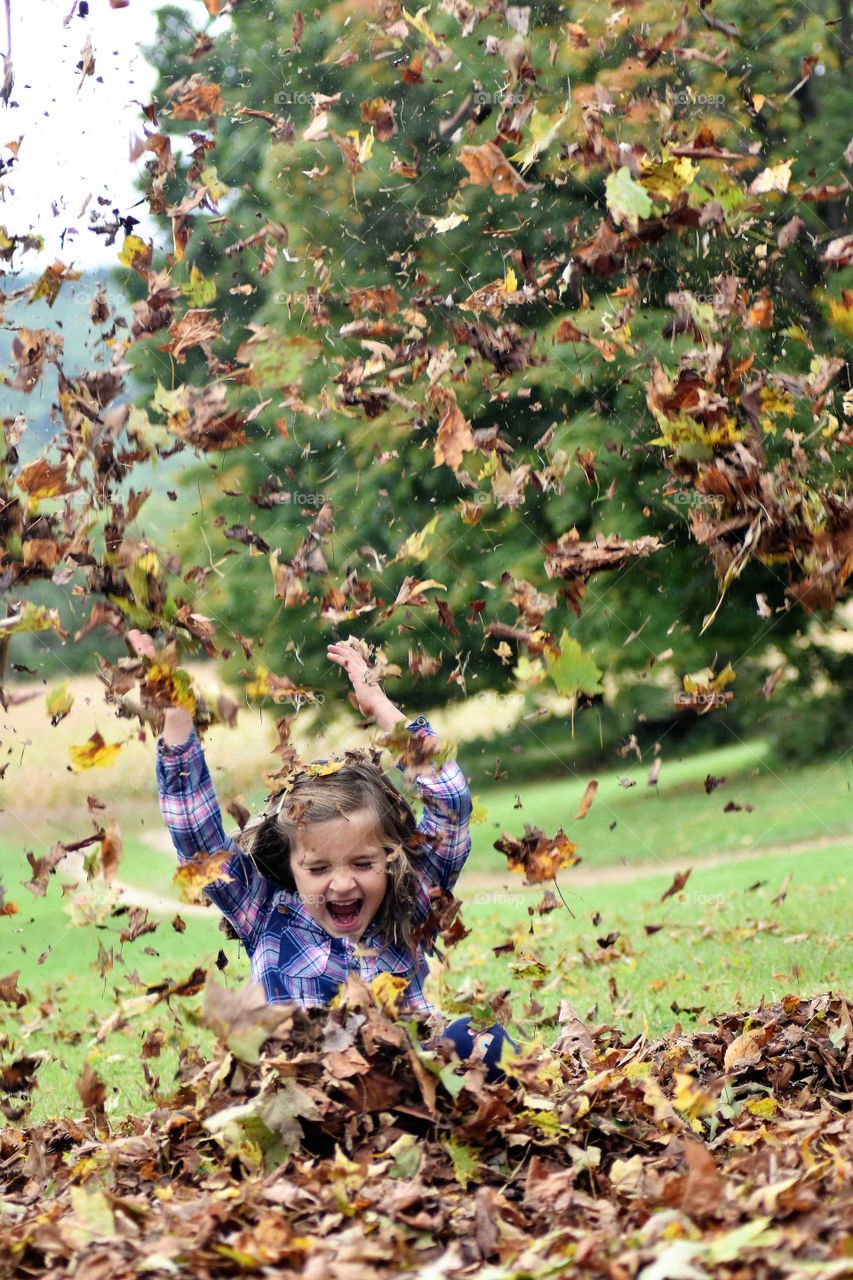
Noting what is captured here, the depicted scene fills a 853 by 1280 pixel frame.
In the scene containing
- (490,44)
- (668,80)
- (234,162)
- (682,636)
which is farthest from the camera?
(234,162)

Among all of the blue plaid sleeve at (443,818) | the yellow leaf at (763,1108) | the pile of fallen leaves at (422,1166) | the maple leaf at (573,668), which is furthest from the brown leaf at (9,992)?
the yellow leaf at (763,1108)

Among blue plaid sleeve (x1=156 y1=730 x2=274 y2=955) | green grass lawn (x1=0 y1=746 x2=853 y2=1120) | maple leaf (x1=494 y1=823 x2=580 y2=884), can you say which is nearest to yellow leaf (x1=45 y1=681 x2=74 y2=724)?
blue plaid sleeve (x1=156 y1=730 x2=274 y2=955)

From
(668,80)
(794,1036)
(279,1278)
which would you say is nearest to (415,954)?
(794,1036)

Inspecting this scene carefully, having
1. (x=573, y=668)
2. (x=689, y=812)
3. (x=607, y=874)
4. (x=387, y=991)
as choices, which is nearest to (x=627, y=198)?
(x=573, y=668)

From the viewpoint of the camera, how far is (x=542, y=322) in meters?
11.6

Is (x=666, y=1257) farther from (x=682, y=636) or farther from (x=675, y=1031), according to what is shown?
(x=682, y=636)

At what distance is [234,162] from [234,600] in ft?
14.9

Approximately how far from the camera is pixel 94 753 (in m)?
4.22

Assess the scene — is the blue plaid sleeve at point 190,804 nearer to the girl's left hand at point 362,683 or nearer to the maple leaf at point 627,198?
the girl's left hand at point 362,683

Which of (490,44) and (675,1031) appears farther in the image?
(490,44)

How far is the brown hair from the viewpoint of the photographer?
432 centimetres

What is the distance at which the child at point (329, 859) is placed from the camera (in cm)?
420

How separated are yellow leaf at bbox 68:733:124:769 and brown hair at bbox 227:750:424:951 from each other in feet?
1.69

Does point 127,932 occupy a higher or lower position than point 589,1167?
higher
